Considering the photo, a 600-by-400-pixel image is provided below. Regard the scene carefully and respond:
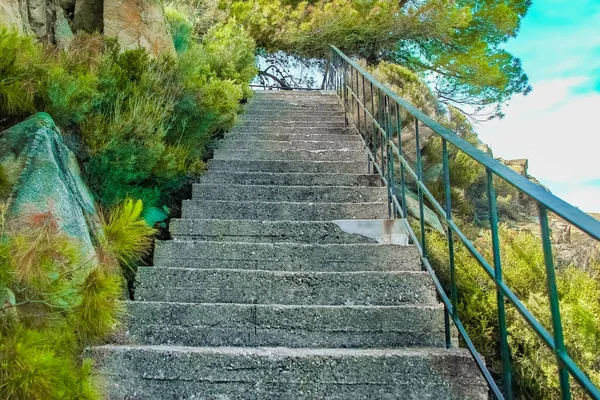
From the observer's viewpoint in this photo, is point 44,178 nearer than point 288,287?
Yes

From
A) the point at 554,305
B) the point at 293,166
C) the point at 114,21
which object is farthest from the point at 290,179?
the point at 554,305

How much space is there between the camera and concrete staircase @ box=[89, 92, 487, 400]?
1727 millimetres

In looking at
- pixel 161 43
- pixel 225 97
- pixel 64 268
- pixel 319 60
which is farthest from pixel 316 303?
pixel 319 60

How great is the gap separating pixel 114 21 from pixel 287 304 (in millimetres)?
3130

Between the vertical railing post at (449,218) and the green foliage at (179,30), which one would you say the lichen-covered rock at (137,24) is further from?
the vertical railing post at (449,218)

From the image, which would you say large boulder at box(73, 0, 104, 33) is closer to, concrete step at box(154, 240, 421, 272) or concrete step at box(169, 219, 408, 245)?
concrete step at box(169, 219, 408, 245)

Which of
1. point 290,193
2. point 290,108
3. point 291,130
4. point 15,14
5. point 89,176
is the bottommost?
point 290,193

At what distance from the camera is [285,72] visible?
36.3ft

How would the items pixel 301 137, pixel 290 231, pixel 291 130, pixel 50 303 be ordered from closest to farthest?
pixel 50 303 → pixel 290 231 → pixel 301 137 → pixel 291 130

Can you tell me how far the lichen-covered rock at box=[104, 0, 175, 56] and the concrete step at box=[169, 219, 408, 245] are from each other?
6.12 feet

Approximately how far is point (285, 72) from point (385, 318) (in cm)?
974

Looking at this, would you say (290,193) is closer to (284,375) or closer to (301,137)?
(301,137)

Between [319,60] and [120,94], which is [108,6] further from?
[319,60]

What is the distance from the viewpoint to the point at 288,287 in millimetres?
2316
